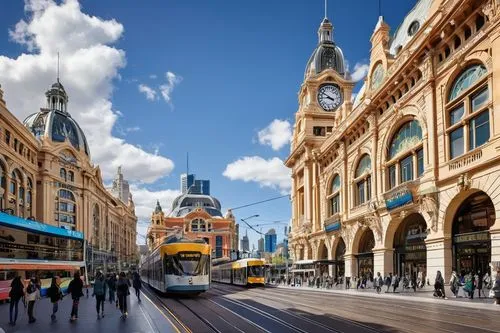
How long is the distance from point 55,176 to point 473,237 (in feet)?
248

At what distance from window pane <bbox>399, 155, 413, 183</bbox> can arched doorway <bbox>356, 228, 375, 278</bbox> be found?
9.87 meters

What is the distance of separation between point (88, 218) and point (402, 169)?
76.5m

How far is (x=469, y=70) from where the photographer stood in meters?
33.6

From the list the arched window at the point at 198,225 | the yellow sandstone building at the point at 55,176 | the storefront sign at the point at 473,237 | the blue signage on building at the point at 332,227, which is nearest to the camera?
the storefront sign at the point at 473,237

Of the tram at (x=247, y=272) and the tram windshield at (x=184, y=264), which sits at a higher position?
the tram windshield at (x=184, y=264)

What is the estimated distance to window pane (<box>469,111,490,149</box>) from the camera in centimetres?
3144

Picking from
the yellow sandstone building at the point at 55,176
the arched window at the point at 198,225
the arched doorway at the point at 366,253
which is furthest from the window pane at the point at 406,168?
the arched window at the point at 198,225

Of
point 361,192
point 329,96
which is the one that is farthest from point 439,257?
point 329,96

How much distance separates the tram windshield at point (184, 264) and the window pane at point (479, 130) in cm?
1760

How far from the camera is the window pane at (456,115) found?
34594mm

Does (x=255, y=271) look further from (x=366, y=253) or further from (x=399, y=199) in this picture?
(x=399, y=199)

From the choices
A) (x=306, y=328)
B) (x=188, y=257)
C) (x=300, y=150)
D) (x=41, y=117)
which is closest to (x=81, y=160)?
(x=41, y=117)

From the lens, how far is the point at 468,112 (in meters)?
33.2

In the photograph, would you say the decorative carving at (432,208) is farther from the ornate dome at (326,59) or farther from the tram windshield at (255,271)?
the ornate dome at (326,59)
